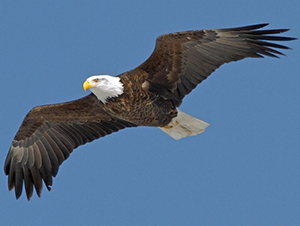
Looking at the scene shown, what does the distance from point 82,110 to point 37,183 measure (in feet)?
4.95

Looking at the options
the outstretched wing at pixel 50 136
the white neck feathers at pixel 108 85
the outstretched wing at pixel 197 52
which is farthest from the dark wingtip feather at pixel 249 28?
the outstretched wing at pixel 50 136

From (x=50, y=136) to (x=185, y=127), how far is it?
247 cm

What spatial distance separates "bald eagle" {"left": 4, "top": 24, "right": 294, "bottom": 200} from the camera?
34.4 ft

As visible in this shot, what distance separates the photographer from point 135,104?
1077 cm

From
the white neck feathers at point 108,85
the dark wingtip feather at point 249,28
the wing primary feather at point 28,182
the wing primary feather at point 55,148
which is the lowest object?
the wing primary feather at point 28,182

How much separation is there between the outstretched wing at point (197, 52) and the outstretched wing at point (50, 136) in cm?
151

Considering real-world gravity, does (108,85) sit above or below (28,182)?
above

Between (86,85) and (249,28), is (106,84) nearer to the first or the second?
(86,85)

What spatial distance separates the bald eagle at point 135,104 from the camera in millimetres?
10477

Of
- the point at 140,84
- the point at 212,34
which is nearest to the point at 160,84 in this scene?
the point at 140,84

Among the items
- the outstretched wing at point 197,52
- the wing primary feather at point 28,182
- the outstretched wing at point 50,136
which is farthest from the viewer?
the outstretched wing at point 50,136

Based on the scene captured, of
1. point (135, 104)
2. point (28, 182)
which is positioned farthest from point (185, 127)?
point (28, 182)

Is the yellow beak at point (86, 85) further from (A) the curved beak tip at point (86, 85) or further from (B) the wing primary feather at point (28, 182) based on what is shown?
(B) the wing primary feather at point (28, 182)

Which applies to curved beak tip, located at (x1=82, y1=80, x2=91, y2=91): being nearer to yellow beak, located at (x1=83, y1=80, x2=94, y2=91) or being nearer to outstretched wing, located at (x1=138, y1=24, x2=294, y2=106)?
yellow beak, located at (x1=83, y1=80, x2=94, y2=91)
